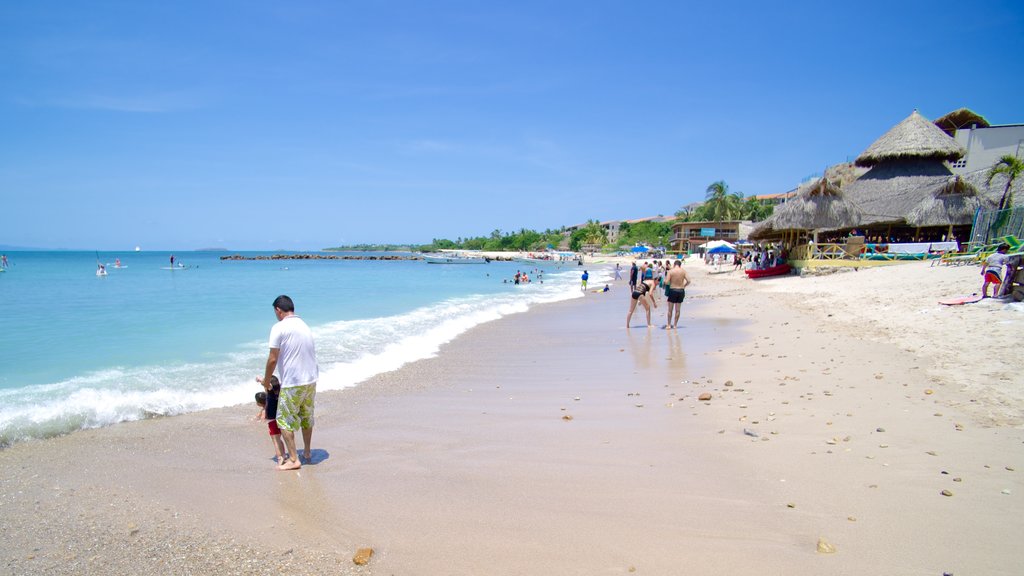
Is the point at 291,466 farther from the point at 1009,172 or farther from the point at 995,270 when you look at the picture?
the point at 1009,172

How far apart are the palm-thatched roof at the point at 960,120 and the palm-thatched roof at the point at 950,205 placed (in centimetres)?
1706

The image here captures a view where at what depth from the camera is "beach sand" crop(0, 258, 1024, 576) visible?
3027 mm

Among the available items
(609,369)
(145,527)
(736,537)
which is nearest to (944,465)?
(736,537)

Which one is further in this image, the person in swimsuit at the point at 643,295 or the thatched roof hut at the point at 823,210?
the thatched roof hut at the point at 823,210

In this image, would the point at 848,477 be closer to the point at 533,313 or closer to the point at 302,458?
the point at 302,458

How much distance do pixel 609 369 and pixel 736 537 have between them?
4964 millimetres

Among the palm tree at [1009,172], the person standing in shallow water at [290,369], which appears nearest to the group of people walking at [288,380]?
the person standing in shallow water at [290,369]

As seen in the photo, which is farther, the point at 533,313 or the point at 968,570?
the point at 533,313

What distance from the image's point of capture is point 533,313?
56.5 ft

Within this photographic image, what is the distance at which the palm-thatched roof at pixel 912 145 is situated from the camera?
1068 inches

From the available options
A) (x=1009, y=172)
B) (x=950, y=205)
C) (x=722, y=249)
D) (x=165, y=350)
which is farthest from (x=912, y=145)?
(x=165, y=350)

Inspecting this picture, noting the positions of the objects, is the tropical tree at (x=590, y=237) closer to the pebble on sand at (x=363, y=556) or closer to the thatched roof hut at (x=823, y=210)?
the thatched roof hut at (x=823, y=210)

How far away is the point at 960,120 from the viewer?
118 ft

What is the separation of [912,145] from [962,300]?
2402 centimetres
